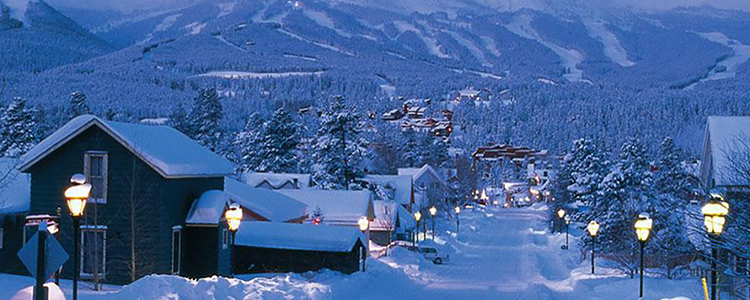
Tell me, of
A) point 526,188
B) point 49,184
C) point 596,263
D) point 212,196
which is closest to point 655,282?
point 596,263

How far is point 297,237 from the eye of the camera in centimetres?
3356

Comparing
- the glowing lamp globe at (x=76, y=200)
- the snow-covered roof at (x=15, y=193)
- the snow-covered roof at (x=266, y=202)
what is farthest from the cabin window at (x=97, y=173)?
the glowing lamp globe at (x=76, y=200)

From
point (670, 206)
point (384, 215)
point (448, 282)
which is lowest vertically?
point (448, 282)

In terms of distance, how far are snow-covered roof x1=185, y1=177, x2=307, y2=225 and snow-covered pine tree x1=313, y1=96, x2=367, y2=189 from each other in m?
11.4

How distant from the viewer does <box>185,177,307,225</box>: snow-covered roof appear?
27766 mm

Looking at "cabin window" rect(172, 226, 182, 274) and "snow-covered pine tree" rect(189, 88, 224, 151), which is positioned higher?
"snow-covered pine tree" rect(189, 88, 224, 151)

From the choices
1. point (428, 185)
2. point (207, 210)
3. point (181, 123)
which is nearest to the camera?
point (207, 210)

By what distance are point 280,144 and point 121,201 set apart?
51.4m

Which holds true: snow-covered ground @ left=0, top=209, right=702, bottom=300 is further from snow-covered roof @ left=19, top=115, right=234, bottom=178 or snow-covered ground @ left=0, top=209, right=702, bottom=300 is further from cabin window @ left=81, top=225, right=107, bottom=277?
snow-covered roof @ left=19, top=115, right=234, bottom=178

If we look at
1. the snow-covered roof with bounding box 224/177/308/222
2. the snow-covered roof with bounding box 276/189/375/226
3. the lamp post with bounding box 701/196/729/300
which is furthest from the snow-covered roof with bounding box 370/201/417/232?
the lamp post with bounding box 701/196/729/300

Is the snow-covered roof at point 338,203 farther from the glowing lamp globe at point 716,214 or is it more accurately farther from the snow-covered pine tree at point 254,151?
the glowing lamp globe at point 716,214

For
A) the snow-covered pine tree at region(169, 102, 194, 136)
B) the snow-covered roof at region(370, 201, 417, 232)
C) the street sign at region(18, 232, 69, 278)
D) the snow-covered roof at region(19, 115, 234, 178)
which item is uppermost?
the snow-covered pine tree at region(169, 102, 194, 136)

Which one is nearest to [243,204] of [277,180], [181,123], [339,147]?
[339,147]

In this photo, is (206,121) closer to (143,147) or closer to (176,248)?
(176,248)
